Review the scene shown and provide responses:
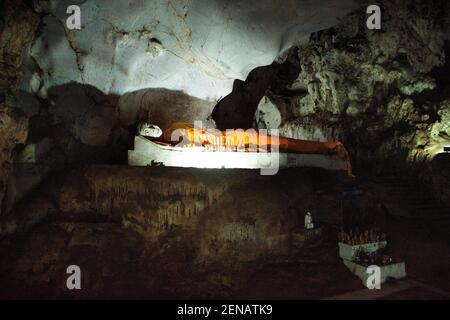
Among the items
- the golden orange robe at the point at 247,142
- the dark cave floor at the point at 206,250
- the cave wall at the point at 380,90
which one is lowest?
the dark cave floor at the point at 206,250

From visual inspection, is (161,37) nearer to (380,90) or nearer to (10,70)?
(10,70)

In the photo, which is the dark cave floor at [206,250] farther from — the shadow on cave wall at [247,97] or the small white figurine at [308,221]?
the shadow on cave wall at [247,97]

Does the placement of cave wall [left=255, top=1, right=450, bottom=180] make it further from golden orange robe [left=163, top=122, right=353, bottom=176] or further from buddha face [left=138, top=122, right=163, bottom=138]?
buddha face [left=138, top=122, right=163, bottom=138]

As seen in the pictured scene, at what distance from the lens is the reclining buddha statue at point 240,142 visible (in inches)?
A: 470

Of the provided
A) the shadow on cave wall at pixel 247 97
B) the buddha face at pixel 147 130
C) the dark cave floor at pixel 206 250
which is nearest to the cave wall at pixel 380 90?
the shadow on cave wall at pixel 247 97

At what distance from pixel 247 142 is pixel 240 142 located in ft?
0.78

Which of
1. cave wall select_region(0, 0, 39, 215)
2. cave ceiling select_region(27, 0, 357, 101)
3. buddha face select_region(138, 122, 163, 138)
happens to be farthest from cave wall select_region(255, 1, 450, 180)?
cave wall select_region(0, 0, 39, 215)

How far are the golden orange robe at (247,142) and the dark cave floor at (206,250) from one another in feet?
6.47

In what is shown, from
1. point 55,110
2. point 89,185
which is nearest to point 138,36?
point 55,110

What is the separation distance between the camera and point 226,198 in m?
9.47

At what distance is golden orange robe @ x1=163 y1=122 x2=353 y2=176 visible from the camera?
39.1 feet

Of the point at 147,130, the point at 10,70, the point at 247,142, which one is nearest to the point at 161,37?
the point at 147,130

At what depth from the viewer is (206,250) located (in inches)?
360
